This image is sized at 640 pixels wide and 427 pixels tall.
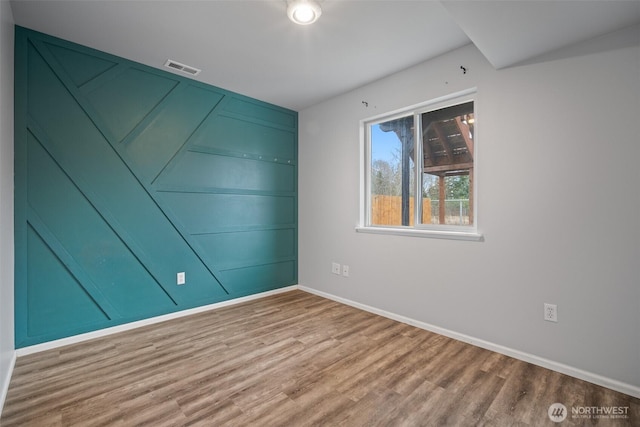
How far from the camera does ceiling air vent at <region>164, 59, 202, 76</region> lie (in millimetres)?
2744

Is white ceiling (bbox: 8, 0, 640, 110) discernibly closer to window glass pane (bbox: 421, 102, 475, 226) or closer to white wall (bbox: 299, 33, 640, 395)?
white wall (bbox: 299, 33, 640, 395)

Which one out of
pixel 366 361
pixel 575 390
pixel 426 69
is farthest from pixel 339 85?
pixel 575 390

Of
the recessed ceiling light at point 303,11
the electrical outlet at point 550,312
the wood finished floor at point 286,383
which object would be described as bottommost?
the wood finished floor at point 286,383

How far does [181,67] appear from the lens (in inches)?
111

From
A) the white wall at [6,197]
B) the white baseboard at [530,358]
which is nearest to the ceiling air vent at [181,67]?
the white wall at [6,197]

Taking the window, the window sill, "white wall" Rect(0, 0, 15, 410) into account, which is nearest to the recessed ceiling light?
the window

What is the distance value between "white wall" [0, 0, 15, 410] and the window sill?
111 inches

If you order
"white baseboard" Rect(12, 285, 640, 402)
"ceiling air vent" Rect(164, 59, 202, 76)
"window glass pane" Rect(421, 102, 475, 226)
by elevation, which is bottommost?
"white baseboard" Rect(12, 285, 640, 402)

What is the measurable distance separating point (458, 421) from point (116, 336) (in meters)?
2.69

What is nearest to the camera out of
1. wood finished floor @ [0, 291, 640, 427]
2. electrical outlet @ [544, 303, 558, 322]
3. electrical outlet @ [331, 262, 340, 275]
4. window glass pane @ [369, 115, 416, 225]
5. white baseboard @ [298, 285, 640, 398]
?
wood finished floor @ [0, 291, 640, 427]

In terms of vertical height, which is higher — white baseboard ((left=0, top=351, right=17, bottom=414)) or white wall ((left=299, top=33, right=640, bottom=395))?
white wall ((left=299, top=33, right=640, bottom=395))

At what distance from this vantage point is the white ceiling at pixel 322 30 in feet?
5.68

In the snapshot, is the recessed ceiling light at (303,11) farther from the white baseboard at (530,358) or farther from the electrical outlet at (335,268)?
the white baseboard at (530,358)

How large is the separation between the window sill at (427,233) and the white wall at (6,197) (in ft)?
9.26
